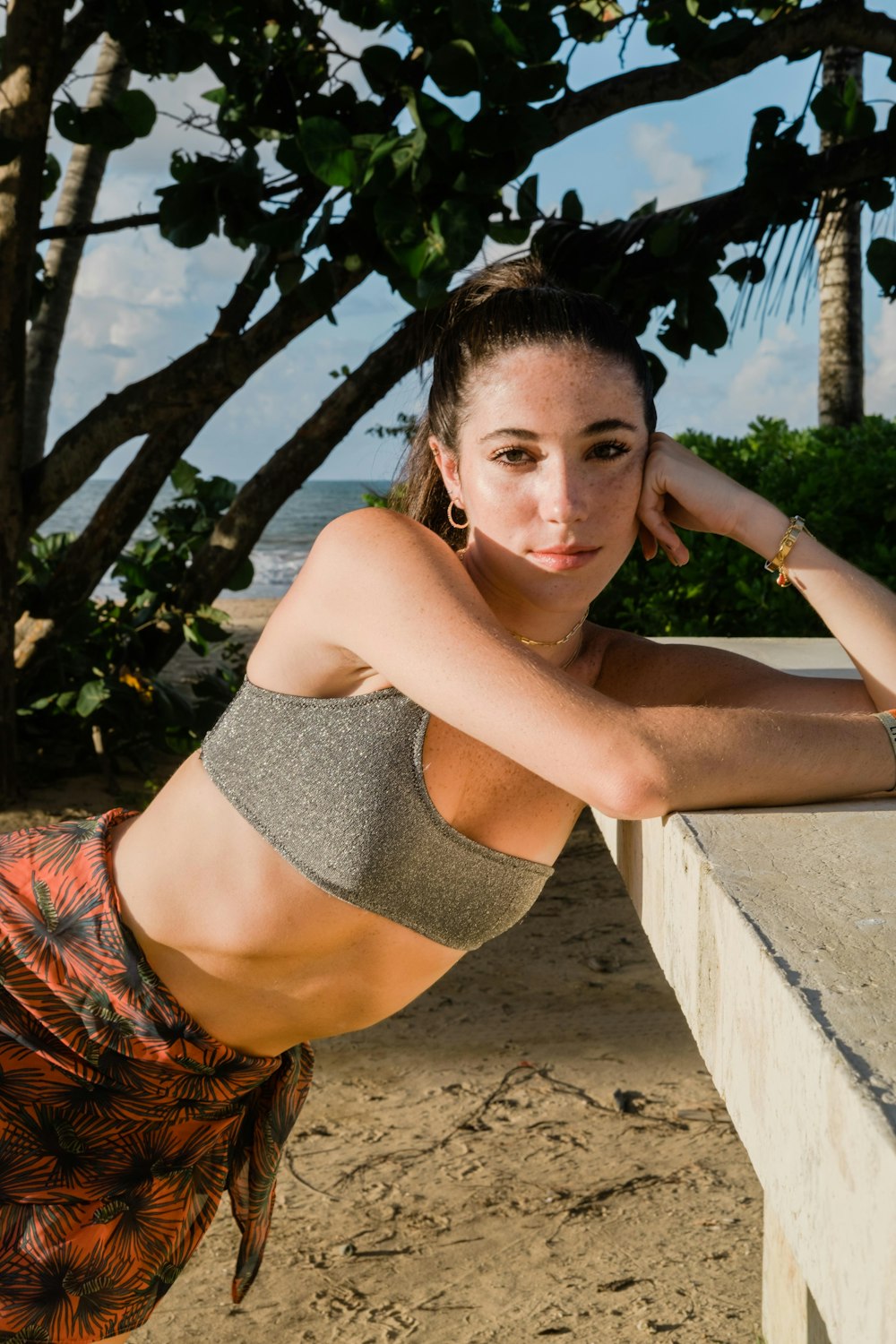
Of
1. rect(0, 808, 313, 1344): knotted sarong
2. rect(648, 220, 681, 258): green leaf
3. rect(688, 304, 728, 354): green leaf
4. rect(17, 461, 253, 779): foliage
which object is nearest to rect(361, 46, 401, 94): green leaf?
rect(648, 220, 681, 258): green leaf

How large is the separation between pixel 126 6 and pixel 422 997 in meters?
3.27

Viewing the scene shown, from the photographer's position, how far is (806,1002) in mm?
1048

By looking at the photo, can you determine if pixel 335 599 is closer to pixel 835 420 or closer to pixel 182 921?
pixel 182 921

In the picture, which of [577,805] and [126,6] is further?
[126,6]

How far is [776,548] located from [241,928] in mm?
1067

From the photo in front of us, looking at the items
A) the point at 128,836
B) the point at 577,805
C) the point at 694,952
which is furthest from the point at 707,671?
the point at 128,836

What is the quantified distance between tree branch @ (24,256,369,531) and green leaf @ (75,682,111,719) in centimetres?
66

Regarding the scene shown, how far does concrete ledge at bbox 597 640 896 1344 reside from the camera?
34.3 inches

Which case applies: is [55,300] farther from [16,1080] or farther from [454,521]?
[16,1080]

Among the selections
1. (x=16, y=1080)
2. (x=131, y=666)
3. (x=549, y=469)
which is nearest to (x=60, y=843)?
(x=16, y=1080)

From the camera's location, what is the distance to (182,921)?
6.21 feet

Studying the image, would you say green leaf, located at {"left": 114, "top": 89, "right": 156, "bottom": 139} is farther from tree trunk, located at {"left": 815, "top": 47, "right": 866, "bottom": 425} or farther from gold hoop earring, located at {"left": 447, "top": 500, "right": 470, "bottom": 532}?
tree trunk, located at {"left": 815, "top": 47, "right": 866, "bottom": 425}

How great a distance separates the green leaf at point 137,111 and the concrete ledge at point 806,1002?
3.21 metres

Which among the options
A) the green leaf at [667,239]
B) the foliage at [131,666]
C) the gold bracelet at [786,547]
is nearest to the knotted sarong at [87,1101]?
the gold bracelet at [786,547]
